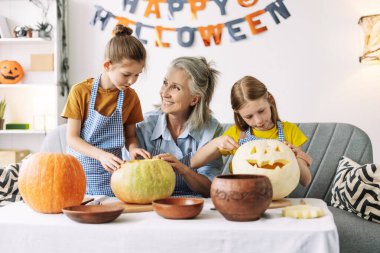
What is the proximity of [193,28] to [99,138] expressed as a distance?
2.38 metres

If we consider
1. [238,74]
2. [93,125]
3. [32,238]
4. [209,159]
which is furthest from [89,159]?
[238,74]

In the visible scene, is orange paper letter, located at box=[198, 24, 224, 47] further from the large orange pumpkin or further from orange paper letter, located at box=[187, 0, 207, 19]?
the large orange pumpkin

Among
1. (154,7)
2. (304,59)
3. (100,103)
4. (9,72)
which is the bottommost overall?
(100,103)

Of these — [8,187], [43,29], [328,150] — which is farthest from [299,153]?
[43,29]

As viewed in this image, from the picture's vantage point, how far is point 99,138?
187cm

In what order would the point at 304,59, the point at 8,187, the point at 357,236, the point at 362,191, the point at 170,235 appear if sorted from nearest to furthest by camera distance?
the point at 170,235 < the point at 357,236 < the point at 362,191 < the point at 8,187 < the point at 304,59

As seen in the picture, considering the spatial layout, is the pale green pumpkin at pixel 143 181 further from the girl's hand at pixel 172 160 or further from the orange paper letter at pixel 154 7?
the orange paper letter at pixel 154 7

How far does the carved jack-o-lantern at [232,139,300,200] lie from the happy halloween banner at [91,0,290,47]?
108 inches

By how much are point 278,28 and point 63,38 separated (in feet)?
5.82

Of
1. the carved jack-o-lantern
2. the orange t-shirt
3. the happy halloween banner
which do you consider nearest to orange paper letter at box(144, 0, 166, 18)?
the happy halloween banner

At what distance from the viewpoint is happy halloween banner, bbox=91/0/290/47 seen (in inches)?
157

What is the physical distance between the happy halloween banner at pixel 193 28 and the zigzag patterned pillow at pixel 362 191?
2057 mm

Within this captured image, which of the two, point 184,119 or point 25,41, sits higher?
point 25,41

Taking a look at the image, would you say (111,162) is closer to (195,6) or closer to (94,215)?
(94,215)
